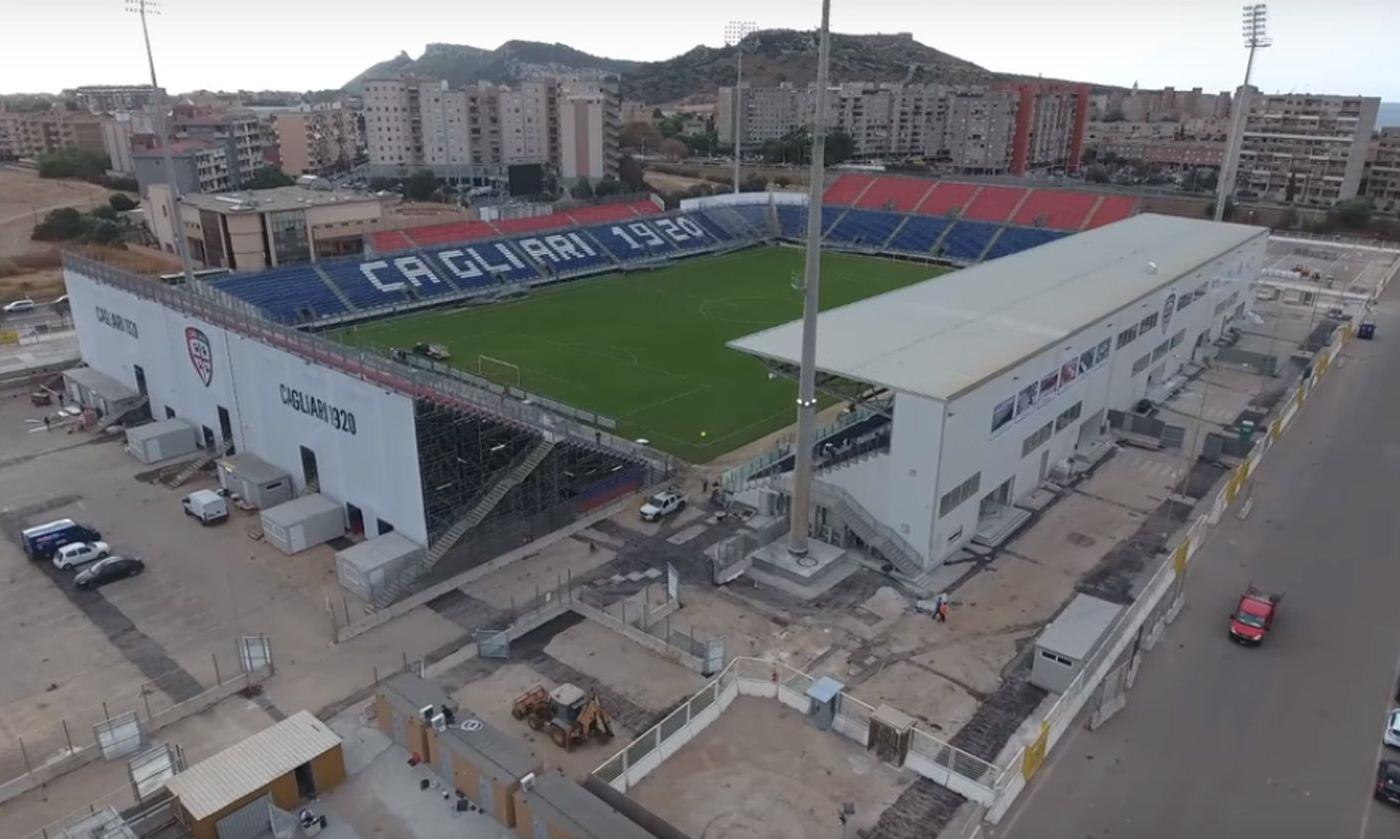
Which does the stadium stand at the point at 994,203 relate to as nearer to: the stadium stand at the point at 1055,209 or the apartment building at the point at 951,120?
the stadium stand at the point at 1055,209

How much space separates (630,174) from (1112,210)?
58964 millimetres

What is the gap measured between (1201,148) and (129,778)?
147m

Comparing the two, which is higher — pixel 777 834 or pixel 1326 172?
pixel 1326 172

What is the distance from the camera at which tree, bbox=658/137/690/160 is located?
137750mm

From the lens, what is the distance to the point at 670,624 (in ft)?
74.9

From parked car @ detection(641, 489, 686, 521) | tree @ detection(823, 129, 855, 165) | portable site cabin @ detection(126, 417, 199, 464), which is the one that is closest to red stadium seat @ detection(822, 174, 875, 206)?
tree @ detection(823, 129, 855, 165)

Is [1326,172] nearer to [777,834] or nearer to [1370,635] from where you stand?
[1370,635]

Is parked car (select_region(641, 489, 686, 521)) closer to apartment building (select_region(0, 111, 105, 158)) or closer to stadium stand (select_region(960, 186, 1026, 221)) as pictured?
stadium stand (select_region(960, 186, 1026, 221))

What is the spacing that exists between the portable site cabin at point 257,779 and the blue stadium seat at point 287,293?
130 ft

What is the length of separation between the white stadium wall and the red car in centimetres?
2130

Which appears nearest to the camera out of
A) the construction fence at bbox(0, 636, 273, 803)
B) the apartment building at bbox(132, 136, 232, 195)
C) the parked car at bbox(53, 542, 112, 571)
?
the construction fence at bbox(0, 636, 273, 803)

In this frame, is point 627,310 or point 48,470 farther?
point 627,310

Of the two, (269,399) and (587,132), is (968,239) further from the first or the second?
(269,399)

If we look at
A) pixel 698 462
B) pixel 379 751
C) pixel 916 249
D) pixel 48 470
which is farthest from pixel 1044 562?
pixel 916 249
